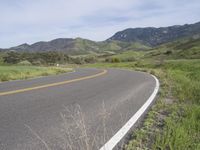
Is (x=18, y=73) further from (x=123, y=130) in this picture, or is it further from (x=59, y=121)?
(x=123, y=130)

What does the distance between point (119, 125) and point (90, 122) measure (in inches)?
23.5

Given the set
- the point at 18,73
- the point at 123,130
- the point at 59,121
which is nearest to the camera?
the point at 123,130

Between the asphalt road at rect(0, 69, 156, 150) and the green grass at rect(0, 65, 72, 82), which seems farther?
the green grass at rect(0, 65, 72, 82)

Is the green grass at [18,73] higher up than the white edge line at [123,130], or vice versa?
the white edge line at [123,130]

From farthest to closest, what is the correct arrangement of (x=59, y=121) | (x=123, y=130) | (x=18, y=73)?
(x=18, y=73) → (x=59, y=121) → (x=123, y=130)

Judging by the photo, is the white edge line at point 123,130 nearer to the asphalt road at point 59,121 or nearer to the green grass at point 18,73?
the asphalt road at point 59,121

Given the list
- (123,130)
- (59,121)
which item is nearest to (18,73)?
(59,121)

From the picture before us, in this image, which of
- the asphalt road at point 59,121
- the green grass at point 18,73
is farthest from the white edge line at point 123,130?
the green grass at point 18,73

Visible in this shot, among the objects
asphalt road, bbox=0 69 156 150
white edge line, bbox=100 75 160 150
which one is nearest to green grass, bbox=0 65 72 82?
asphalt road, bbox=0 69 156 150

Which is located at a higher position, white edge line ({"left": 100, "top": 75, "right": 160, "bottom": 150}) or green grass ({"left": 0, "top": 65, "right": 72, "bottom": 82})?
white edge line ({"left": 100, "top": 75, "right": 160, "bottom": 150})

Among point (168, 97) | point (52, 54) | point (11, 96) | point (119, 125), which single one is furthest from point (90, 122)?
point (52, 54)

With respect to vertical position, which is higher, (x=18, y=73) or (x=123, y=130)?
(x=123, y=130)

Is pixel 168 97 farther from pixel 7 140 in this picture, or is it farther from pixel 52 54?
pixel 52 54

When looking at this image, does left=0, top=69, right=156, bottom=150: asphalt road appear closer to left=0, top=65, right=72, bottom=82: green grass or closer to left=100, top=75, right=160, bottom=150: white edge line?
left=100, top=75, right=160, bottom=150: white edge line
